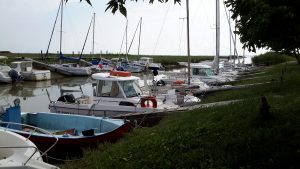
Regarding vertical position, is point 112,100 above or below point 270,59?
below

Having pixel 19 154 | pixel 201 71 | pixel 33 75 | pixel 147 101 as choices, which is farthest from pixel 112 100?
pixel 33 75

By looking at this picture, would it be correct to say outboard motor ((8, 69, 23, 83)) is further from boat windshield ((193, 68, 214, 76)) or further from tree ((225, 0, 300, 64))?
tree ((225, 0, 300, 64))

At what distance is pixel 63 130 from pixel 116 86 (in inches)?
159

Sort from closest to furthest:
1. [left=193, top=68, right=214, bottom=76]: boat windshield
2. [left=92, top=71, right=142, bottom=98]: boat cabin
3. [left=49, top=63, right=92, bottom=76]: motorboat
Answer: [left=92, top=71, right=142, bottom=98]: boat cabin
[left=193, top=68, right=214, bottom=76]: boat windshield
[left=49, top=63, right=92, bottom=76]: motorboat

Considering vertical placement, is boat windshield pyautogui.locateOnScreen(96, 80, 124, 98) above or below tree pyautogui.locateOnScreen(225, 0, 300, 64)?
below

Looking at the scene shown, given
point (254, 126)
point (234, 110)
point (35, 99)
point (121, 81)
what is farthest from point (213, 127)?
point (35, 99)

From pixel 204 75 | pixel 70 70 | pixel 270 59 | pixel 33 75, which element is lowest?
pixel 33 75

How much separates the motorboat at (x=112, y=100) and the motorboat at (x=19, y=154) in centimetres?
782

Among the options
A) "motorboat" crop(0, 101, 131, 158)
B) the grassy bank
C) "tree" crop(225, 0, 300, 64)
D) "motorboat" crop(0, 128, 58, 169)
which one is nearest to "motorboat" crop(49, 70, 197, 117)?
"motorboat" crop(0, 101, 131, 158)

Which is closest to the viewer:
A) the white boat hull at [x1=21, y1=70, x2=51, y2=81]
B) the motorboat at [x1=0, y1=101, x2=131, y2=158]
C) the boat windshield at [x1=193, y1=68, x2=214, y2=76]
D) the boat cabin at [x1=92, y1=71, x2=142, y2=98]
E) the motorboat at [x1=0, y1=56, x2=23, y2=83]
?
the motorboat at [x1=0, y1=101, x2=131, y2=158]

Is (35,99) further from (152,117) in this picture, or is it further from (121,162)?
(121,162)

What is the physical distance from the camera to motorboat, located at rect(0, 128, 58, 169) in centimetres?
752

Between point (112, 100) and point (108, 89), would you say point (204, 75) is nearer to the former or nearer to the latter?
point (108, 89)

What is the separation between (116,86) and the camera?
59.2 ft
